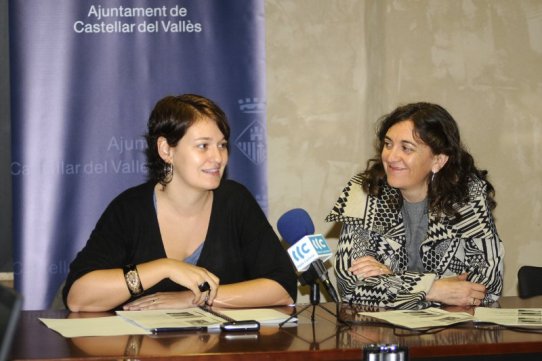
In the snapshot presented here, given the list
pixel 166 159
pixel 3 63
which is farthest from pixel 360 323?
pixel 3 63

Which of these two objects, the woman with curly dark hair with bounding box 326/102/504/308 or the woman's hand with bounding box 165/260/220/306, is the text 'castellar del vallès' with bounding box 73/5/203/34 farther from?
the woman's hand with bounding box 165/260/220/306

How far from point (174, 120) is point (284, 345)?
1.25m

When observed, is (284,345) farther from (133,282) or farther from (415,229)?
(415,229)

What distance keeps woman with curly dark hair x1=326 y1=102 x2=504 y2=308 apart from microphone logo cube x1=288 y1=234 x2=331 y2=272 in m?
0.85

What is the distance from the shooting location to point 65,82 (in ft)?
15.5

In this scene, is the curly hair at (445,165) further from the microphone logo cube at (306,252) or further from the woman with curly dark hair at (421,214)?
the microphone logo cube at (306,252)

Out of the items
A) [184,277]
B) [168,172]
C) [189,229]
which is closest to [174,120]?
[168,172]

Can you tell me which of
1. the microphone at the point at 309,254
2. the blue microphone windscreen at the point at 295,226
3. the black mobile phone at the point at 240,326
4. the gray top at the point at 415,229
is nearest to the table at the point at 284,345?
the black mobile phone at the point at 240,326

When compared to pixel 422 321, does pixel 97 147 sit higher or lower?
higher

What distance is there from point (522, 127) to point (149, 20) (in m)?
2.28

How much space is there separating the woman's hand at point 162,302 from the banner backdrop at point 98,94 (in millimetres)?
1766

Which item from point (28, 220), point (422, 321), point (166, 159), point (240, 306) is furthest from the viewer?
point (28, 220)

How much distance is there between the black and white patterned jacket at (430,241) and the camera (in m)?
3.46

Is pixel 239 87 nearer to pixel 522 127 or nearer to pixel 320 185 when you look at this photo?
pixel 320 185
